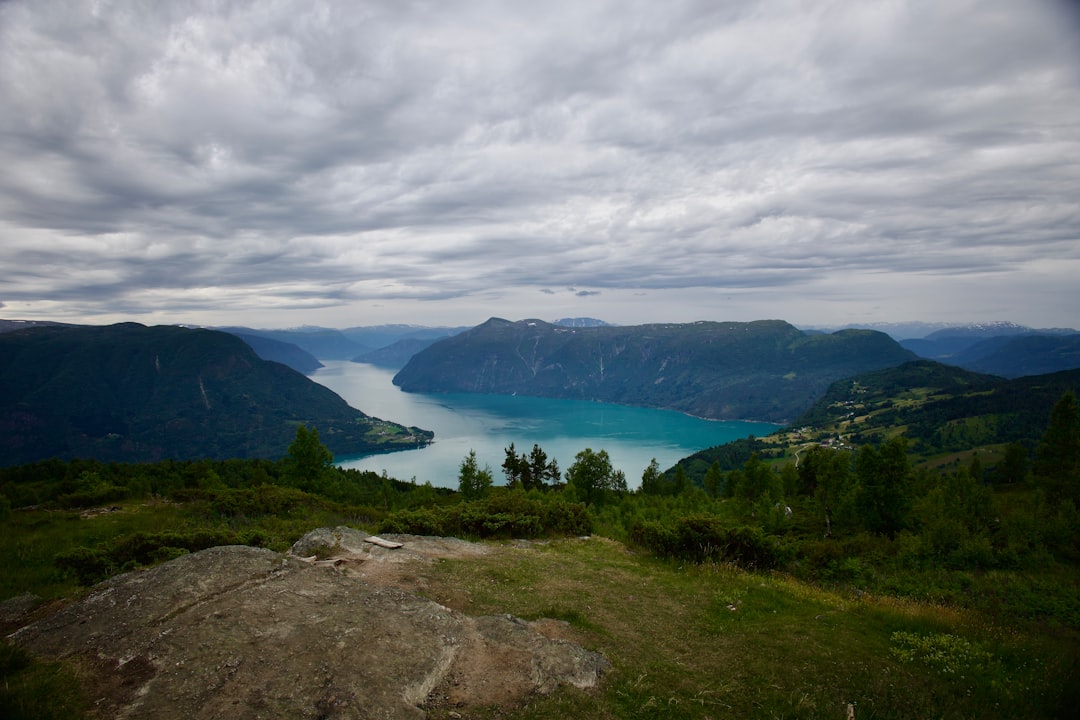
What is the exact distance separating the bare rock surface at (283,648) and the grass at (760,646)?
1.12 m

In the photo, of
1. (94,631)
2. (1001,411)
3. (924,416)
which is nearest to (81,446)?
(94,631)

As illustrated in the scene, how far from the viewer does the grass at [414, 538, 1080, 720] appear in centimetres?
834

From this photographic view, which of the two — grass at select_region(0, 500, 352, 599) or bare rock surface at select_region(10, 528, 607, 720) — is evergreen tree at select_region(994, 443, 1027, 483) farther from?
grass at select_region(0, 500, 352, 599)

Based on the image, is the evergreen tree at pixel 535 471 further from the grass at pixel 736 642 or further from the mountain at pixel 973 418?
the mountain at pixel 973 418

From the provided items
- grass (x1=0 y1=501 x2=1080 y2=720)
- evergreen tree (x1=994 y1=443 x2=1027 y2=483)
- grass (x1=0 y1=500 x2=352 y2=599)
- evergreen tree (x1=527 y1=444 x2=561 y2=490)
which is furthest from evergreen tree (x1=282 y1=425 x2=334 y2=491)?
evergreen tree (x1=994 y1=443 x2=1027 y2=483)

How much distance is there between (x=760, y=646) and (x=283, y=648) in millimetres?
9881

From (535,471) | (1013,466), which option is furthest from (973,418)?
(535,471)

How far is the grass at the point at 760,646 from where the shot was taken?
8.34 meters

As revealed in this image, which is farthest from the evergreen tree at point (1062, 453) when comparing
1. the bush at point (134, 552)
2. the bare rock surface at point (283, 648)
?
the bush at point (134, 552)

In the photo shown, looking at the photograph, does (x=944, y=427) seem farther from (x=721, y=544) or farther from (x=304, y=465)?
(x=304, y=465)

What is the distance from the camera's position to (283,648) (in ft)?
27.8

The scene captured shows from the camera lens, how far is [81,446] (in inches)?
7746

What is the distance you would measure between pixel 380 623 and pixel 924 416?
224 meters

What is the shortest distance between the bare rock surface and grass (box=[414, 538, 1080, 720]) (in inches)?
43.9
